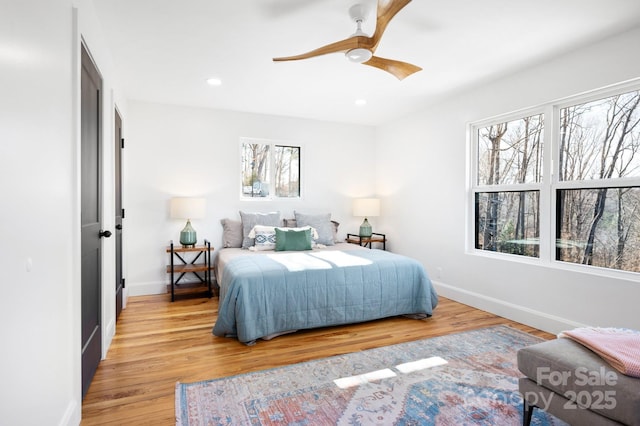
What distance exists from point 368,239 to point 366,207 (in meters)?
0.48

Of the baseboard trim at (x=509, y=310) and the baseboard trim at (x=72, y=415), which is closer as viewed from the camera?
the baseboard trim at (x=72, y=415)

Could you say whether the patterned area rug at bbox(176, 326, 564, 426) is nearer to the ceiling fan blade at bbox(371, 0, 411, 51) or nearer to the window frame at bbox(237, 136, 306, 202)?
the ceiling fan blade at bbox(371, 0, 411, 51)

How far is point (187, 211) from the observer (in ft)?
14.2

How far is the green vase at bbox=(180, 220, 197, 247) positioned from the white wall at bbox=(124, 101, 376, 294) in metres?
0.28

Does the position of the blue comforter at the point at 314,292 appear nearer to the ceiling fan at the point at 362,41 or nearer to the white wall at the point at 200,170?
the white wall at the point at 200,170

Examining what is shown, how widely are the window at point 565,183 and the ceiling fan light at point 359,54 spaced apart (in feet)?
6.44

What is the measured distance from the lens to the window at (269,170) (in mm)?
5098

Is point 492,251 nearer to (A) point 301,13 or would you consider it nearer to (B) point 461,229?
(B) point 461,229

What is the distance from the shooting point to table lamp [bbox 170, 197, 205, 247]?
14.1 feet

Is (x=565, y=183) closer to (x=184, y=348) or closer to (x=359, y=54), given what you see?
(x=359, y=54)

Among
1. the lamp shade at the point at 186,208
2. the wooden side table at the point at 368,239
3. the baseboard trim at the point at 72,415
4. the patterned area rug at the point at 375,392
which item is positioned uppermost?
the lamp shade at the point at 186,208

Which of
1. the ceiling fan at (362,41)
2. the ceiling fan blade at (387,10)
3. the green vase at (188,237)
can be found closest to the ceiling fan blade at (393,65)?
the ceiling fan at (362,41)

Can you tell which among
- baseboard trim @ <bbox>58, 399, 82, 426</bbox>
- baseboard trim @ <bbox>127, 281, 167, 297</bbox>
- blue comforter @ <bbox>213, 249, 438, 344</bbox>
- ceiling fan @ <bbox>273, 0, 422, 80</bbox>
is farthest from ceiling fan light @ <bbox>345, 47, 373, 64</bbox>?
baseboard trim @ <bbox>127, 281, 167, 297</bbox>

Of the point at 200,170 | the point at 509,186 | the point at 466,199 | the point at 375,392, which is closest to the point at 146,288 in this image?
the point at 200,170
